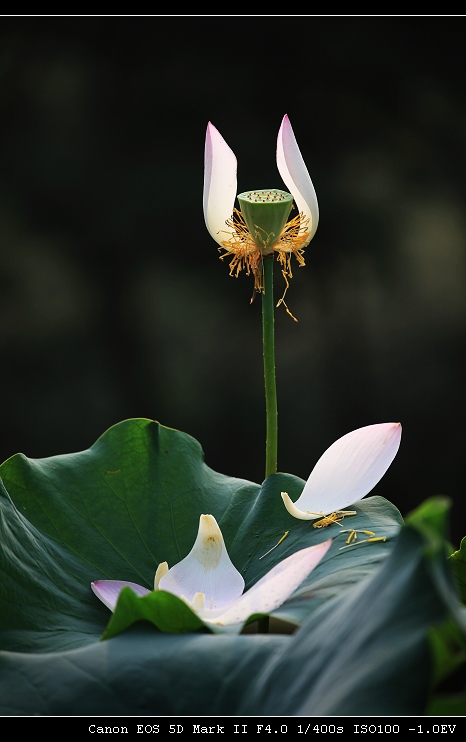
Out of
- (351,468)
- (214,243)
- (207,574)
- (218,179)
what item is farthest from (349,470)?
(214,243)

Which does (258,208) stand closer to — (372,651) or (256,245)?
(256,245)

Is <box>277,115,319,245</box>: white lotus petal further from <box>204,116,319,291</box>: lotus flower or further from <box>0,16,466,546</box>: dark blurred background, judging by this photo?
<box>0,16,466,546</box>: dark blurred background

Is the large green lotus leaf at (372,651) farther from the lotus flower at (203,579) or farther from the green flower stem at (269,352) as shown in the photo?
the green flower stem at (269,352)

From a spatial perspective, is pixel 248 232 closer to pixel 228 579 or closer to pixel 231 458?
pixel 228 579

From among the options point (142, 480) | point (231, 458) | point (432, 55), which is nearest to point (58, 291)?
point (231, 458)

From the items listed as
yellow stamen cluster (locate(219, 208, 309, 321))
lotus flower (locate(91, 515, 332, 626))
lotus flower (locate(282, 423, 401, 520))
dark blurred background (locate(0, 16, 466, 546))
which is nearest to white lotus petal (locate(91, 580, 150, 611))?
lotus flower (locate(91, 515, 332, 626))
